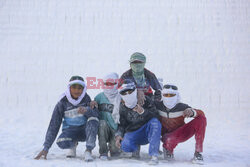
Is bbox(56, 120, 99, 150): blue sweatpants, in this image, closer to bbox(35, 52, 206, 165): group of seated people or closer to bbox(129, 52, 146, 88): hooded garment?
bbox(35, 52, 206, 165): group of seated people

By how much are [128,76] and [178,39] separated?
5563mm

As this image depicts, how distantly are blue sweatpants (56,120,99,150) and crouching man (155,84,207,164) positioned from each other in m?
0.85

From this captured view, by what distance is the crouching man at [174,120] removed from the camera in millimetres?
2998

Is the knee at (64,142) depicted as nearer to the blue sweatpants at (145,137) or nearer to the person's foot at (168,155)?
the blue sweatpants at (145,137)

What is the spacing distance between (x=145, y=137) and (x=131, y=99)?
493 millimetres

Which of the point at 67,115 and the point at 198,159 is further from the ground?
the point at 67,115

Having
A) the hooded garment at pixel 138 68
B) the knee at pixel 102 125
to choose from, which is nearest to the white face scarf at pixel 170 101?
the hooded garment at pixel 138 68

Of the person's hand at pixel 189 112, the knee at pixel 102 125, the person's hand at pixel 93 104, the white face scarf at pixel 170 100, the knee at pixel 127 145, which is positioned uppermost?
the white face scarf at pixel 170 100

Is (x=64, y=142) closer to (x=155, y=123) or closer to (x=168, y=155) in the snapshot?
(x=155, y=123)

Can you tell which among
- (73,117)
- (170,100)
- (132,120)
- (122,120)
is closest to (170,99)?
(170,100)

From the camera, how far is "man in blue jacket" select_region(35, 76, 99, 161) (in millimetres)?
3060

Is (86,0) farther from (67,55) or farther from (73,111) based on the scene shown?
(73,111)

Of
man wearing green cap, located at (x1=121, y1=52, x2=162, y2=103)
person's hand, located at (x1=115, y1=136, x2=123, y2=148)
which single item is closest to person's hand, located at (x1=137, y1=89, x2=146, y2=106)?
man wearing green cap, located at (x1=121, y1=52, x2=162, y2=103)

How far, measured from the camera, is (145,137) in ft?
10.2
